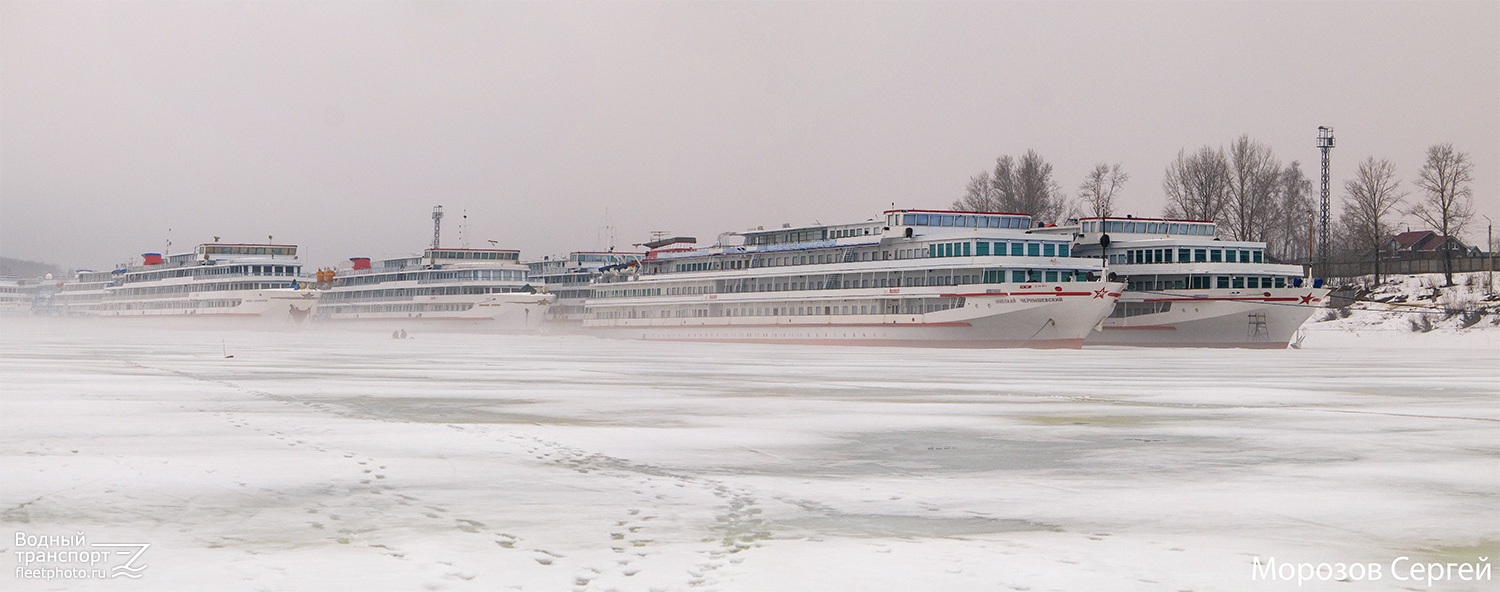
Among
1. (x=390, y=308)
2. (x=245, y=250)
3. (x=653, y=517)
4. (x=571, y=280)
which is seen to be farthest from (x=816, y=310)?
(x=245, y=250)

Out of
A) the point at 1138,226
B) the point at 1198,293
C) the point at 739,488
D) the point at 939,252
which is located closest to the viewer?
the point at 739,488

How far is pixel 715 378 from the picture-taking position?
4069 centimetres

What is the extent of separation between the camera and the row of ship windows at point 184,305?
169 m

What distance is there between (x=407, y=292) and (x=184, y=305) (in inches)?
1230

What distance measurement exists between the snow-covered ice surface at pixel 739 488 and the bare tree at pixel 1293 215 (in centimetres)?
12814

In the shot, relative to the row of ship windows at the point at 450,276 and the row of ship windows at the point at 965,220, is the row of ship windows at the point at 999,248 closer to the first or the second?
the row of ship windows at the point at 965,220

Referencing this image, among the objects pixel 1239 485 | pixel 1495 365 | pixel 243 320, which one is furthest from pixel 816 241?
pixel 1239 485

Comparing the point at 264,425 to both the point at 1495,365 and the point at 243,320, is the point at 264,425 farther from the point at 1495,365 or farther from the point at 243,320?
the point at 243,320

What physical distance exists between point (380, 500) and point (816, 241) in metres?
99.3

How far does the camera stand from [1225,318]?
315ft

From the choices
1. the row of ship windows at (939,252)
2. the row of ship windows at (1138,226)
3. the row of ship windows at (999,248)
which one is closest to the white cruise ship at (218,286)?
the row of ship windows at (939,252)

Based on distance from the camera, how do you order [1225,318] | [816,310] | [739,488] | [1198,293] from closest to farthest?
[739,488] → [1225,318] → [1198,293] → [816,310]

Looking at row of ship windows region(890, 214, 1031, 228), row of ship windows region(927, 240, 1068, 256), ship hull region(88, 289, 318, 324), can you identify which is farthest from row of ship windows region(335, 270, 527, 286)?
row of ship windows region(927, 240, 1068, 256)

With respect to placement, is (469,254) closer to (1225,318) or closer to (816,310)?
(816,310)
